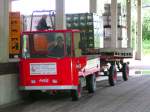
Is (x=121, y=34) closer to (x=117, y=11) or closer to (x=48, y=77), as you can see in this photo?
(x=117, y=11)

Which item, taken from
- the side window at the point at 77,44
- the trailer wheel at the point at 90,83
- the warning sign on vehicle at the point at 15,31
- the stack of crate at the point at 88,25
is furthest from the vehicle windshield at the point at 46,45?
the warning sign on vehicle at the point at 15,31

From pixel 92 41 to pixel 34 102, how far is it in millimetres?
8308

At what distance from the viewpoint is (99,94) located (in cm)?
1820

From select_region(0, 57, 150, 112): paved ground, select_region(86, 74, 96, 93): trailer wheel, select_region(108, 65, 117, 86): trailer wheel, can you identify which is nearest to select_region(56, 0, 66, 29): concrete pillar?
select_region(108, 65, 117, 86): trailer wheel

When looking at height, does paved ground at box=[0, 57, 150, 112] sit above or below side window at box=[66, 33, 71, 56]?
below

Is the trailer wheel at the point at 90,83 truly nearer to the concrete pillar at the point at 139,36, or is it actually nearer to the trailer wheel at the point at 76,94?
the trailer wheel at the point at 76,94

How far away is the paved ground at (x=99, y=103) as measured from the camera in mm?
14070

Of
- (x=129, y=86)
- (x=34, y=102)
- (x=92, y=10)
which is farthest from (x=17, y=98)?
(x=92, y=10)

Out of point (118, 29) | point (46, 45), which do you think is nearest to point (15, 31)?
point (46, 45)

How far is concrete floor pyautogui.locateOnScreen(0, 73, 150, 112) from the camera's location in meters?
14.1

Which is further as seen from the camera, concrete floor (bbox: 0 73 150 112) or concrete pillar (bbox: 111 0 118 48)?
concrete pillar (bbox: 111 0 118 48)

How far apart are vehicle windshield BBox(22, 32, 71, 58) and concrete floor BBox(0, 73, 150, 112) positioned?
4.92 ft

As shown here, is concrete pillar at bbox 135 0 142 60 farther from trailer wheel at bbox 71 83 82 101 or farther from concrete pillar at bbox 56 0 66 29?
trailer wheel at bbox 71 83 82 101

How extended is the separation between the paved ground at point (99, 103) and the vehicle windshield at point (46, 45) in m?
1.50
